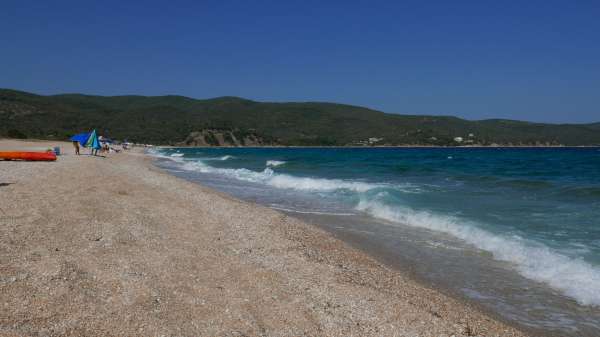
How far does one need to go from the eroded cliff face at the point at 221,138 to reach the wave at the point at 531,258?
11589 centimetres

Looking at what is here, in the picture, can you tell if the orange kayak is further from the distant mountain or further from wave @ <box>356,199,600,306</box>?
the distant mountain

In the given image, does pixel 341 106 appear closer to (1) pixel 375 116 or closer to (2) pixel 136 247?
(1) pixel 375 116

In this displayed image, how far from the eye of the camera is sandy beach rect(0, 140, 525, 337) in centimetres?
400

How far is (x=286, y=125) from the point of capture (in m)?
140

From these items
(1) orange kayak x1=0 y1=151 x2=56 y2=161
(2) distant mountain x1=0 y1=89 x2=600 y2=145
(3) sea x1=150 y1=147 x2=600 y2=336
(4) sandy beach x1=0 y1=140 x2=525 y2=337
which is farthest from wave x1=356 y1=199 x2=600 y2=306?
(2) distant mountain x1=0 y1=89 x2=600 y2=145

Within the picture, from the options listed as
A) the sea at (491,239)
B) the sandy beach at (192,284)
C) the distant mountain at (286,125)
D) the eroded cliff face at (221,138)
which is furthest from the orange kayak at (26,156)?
the eroded cliff face at (221,138)

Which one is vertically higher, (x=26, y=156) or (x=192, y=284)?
(x=26, y=156)

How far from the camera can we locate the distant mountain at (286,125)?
108 meters

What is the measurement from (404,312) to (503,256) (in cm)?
422

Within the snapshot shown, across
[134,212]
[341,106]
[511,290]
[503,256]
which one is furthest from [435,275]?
[341,106]

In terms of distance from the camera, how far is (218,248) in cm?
700

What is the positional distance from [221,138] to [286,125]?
24.5 m

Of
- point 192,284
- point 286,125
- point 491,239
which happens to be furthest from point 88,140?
point 286,125

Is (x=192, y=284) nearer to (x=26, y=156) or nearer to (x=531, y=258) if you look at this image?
(x=531, y=258)
